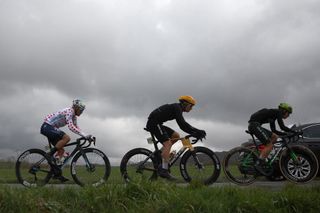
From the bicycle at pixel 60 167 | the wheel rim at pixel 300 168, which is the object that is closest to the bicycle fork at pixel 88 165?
the bicycle at pixel 60 167

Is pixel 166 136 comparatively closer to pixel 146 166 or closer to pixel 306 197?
pixel 146 166

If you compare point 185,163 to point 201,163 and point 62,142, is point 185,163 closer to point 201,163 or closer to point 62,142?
point 201,163

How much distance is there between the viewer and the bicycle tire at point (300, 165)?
36.0 feet

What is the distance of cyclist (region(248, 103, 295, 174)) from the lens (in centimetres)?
1141

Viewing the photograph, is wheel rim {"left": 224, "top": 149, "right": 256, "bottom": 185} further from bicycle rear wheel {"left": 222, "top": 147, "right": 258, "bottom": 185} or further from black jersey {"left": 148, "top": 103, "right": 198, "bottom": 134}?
black jersey {"left": 148, "top": 103, "right": 198, "bottom": 134}

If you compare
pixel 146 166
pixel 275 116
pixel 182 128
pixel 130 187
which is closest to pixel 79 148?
pixel 146 166

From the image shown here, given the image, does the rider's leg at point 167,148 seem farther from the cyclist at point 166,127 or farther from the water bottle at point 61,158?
the water bottle at point 61,158

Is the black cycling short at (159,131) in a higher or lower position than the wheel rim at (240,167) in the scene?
higher

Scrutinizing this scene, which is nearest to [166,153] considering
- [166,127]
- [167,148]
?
[167,148]

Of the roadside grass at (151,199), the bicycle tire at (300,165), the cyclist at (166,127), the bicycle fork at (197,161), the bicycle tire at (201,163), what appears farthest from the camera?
the bicycle tire at (300,165)

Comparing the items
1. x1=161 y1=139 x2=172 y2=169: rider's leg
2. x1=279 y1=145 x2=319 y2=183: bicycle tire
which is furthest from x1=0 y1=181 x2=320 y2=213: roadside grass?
x1=279 y1=145 x2=319 y2=183: bicycle tire

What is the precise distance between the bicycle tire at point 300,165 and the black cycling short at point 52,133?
4.79 meters

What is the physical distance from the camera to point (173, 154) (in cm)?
1044

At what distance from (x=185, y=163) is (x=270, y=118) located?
98.4 inches
